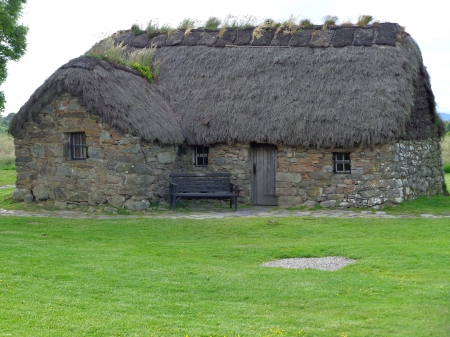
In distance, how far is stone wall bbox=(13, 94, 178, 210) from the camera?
18.9 metres

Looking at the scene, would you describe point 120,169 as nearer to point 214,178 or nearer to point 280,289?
point 214,178

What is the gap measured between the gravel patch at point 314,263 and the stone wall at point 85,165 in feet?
24.3

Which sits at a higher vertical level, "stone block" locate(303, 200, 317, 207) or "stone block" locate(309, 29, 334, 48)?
"stone block" locate(309, 29, 334, 48)

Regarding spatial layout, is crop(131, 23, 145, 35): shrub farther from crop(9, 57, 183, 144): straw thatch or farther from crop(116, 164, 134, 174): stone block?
crop(116, 164, 134, 174): stone block

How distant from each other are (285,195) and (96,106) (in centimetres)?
608

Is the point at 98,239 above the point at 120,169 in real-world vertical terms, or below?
below

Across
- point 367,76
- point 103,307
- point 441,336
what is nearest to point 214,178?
point 367,76

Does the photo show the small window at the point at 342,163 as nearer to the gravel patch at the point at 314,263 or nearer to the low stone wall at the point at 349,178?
the low stone wall at the point at 349,178

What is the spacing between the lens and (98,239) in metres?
14.8

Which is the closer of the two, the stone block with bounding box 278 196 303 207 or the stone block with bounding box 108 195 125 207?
the stone block with bounding box 108 195 125 207

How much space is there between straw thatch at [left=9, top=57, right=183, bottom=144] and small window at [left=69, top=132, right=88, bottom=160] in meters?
1.07

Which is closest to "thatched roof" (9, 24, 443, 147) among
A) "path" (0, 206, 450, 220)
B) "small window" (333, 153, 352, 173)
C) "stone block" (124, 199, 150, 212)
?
"small window" (333, 153, 352, 173)

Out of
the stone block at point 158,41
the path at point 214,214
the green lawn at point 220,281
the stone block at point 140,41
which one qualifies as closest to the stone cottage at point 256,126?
the path at point 214,214

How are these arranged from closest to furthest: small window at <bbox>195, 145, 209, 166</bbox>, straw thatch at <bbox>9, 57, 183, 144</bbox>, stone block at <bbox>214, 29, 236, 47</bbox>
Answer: straw thatch at <bbox>9, 57, 183, 144</bbox> → small window at <bbox>195, 145, 209, 166</bbox> → stone block at <bbox>214, 29, 236, 47</bbox>
